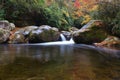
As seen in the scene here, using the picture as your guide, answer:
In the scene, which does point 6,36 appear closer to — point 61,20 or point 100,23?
point 100,23

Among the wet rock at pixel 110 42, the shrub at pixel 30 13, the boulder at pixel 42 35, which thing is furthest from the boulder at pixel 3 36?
the wet rock at pixel 110 42

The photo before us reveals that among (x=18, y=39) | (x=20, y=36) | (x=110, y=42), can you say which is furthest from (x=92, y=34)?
(x=18, y=39)

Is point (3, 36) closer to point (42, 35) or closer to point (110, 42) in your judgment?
point (42, 35)

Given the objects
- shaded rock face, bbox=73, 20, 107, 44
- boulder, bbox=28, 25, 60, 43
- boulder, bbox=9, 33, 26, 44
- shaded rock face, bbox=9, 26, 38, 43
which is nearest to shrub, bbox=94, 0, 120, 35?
shaded rock face, bbox=73, 20, 107, 44

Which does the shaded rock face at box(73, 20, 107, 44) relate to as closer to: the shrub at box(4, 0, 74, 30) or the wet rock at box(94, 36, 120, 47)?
the wet rock at box(94, 36, 120, 47)

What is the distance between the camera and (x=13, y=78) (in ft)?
19.1

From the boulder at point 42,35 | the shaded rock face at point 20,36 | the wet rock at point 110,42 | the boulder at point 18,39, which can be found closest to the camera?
the wet rock at point 110,42

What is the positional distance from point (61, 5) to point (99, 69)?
25.4 meters

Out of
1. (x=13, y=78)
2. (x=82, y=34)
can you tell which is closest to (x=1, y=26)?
(x=82, y=34)

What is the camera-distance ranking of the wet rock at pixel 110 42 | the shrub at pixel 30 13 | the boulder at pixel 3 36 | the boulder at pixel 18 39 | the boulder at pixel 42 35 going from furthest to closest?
the shrub at pixel 30 13 → the boulder at pixel 42 35 → the boulder at pixel 18 39 → the boulder at pixel 3 36 → the wet rock at pixel 110 42

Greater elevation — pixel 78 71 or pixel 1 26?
pixel 1 26

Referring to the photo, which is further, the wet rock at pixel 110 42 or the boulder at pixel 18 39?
the boulder at pixel 18 39

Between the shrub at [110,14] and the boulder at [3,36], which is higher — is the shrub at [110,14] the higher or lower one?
the higher one

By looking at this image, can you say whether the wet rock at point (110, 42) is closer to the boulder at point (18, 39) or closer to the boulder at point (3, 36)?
the boulder at point (18, 39)
